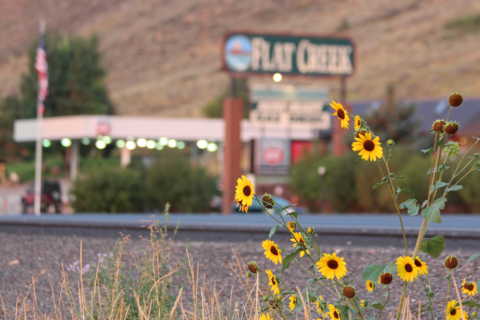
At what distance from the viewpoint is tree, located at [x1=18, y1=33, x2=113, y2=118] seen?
283 ft

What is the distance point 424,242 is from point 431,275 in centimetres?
488

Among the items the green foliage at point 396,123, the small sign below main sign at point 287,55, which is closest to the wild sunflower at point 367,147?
the small sign below main sign at point 287,55

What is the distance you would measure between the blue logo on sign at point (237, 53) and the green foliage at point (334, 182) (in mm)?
5901

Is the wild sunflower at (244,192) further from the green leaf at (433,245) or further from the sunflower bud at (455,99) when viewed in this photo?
the sunflower bud at (455,99)

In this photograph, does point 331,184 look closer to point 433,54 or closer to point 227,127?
point 227,127

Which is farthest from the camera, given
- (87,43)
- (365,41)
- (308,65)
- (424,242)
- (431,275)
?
(365,41)

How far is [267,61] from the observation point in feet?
121

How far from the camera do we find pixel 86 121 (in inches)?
2064

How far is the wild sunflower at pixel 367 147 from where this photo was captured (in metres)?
5.51

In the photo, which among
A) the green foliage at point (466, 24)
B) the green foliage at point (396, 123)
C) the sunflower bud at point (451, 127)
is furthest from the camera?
the green foliage at point (466, 24)

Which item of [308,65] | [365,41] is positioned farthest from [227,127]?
[365,41]

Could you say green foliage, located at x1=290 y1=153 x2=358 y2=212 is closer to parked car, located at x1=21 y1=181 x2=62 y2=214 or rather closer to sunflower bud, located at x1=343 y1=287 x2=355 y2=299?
parked car, located at x1=21 y1=181 x2=62 y2=214

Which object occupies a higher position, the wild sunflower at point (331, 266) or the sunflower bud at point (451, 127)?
the sunflower bud at point (451, 127)

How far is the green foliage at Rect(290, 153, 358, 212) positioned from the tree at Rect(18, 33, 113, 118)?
1923 inches
